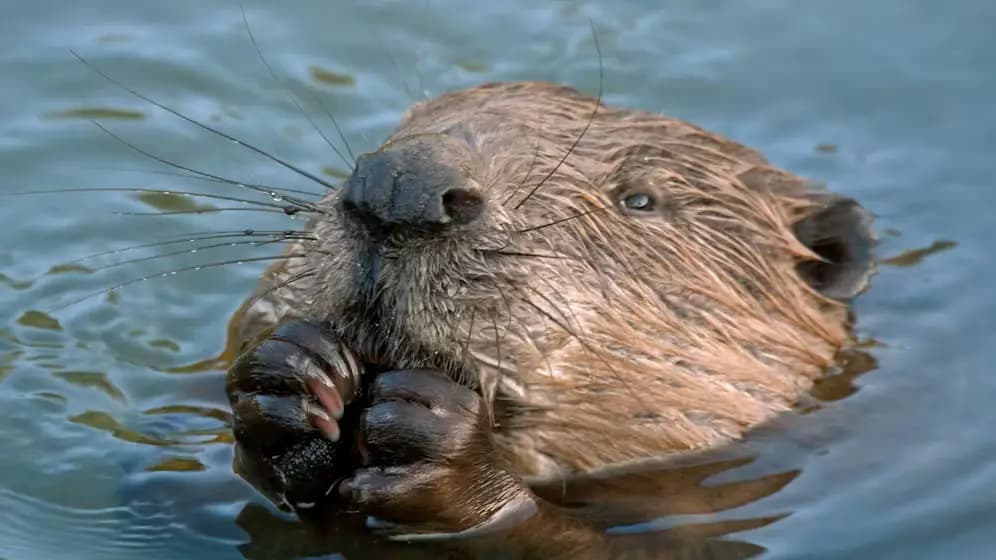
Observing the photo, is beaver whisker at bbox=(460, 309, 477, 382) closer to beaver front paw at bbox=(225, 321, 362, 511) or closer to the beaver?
the beaver

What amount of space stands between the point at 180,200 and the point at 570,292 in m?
2.73

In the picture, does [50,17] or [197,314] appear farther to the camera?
[50,17]

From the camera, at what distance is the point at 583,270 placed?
4.20 meters

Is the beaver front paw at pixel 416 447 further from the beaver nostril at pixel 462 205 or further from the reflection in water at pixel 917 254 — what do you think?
the reflection in water at pixel 917 254

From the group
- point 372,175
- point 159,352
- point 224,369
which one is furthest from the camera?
point 159,352

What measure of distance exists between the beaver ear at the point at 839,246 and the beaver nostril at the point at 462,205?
1473 mm

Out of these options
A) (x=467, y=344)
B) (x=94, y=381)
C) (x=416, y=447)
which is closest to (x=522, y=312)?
(x=467, y=344)

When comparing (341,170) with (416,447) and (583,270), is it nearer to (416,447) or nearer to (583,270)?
(583,270)

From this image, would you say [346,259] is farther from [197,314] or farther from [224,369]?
[197,314]

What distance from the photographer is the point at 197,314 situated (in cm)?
586

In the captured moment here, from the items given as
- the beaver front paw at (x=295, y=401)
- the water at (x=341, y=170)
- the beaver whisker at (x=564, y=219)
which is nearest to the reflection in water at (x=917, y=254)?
the water at (x=341, y=170)

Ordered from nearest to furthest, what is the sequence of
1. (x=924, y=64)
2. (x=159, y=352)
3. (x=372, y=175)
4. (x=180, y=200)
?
(x=372, y=175) → (x=159, y=352) → (x=180, y=200) → (x=924, y=64)

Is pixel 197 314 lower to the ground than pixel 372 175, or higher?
higher

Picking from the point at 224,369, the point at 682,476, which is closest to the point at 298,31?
the point at 224,369
